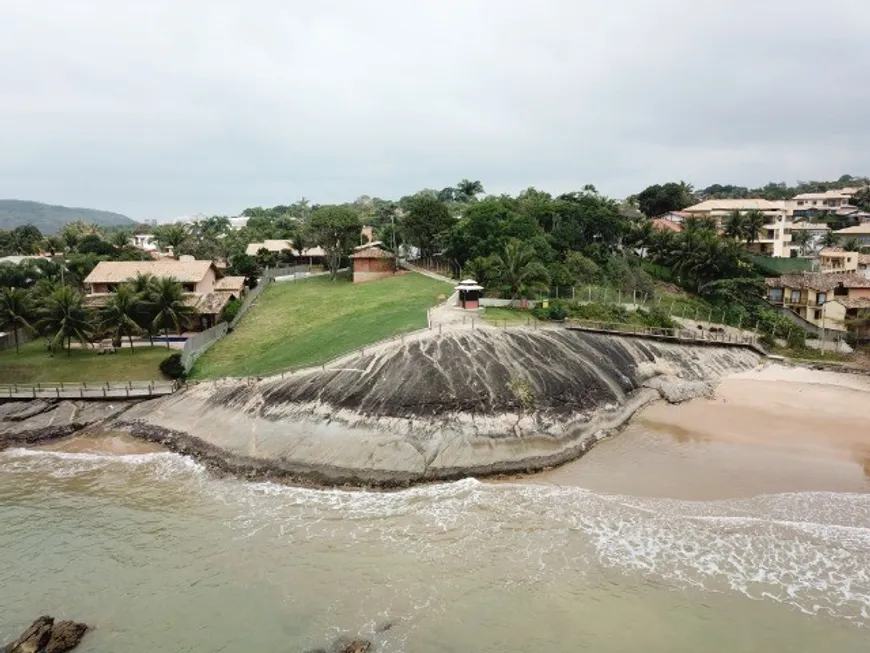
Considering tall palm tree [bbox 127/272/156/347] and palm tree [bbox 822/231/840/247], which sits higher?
palm tree [bbox 822/231/840/247]

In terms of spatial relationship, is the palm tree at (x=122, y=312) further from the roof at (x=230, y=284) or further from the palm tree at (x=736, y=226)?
the palm tree at (x=736, y=226)

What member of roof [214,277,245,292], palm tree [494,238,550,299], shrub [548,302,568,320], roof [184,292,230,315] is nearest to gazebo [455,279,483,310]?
palm tree [494,238,550,299]

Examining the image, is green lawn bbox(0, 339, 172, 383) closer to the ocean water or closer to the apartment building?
the ocean water

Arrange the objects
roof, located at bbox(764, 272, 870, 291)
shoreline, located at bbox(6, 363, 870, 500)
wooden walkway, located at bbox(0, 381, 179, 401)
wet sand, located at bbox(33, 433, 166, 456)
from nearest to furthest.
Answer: shoreline, located at bbox(6, 363, 870, 500)
wet sand, located at bbox(33, 433, 166, 456)
wooden walkway, located at bbox(0, 381, 179, 401)
roof, located at bbox(764, 272, 870, 291)

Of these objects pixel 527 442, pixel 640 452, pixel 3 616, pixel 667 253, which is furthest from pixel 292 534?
pixel 667 253

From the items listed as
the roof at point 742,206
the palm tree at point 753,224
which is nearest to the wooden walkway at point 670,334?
the palm tree at point 753,224

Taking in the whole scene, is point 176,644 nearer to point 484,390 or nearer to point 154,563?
point 154,563
